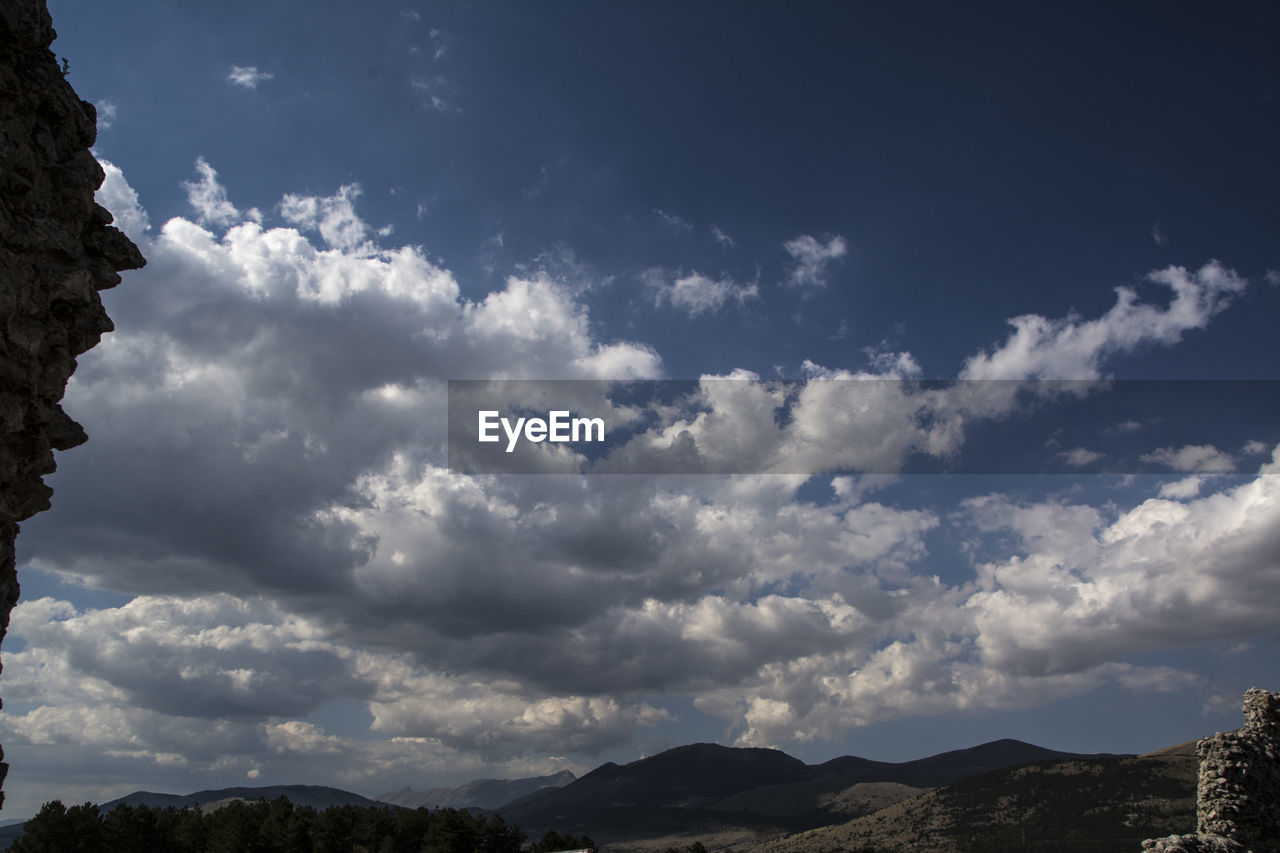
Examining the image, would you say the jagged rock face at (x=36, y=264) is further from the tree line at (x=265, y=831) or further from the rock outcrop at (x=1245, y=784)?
the tree line at (x=265, y=831)

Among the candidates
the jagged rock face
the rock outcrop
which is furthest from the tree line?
the jagged rock face

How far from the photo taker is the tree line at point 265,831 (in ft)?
260

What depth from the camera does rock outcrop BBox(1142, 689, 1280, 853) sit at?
19.2 m

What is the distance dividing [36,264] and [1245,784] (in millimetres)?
27828

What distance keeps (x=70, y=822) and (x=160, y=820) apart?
30.5 feet

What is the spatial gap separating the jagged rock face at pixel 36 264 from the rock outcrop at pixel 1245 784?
2442 cm

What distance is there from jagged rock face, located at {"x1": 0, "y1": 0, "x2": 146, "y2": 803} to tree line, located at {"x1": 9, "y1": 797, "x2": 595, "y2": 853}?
3332 inches

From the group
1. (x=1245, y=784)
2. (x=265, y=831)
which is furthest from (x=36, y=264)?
(x=265, y=831)

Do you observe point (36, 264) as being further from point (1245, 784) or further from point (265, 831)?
point (265, 831)

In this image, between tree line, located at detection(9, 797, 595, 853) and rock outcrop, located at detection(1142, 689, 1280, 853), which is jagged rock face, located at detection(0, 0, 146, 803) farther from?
tree line, located at detection(9, 797, 595, 853)

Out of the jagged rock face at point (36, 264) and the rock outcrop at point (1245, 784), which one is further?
the rock outcrop at point (1245, 784)

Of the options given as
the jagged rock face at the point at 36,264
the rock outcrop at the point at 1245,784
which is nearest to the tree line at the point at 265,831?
the rock outcrop at the point at 1245,784

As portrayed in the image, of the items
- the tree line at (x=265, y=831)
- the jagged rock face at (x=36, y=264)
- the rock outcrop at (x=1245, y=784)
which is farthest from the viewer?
the tree line at (x=265, y=831)

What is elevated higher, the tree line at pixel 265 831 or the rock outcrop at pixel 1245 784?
the rock outcrop at pixel 1245 784
